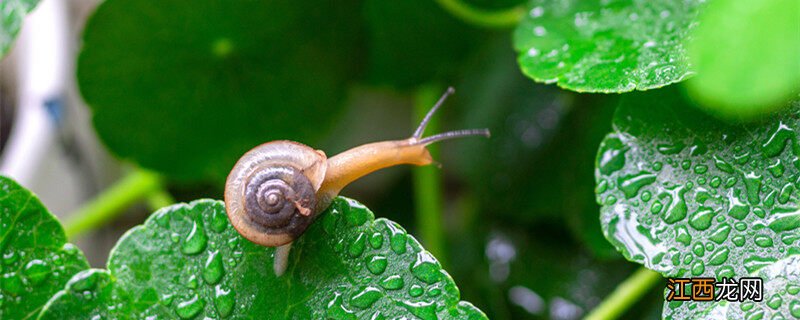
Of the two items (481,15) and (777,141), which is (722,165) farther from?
(481,15)

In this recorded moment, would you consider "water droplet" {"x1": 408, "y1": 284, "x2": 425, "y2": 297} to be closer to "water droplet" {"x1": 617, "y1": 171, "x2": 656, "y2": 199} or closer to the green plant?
the green plant

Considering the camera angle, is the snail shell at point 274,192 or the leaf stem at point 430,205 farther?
the leaf stem at point 430,205

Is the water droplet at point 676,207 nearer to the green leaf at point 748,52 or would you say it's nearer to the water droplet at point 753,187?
the water droplet at point 753,187

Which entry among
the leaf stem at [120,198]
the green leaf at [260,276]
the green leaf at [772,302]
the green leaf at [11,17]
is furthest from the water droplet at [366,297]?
the leaf stem at [120,198]

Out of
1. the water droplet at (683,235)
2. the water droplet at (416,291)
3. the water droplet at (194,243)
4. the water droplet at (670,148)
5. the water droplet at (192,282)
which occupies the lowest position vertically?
the water droplet at (192,282)

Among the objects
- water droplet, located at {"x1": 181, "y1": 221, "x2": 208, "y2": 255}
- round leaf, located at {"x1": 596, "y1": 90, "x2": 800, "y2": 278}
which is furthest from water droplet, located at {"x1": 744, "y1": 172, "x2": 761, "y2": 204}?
water droplet, located at {"x1": 181, "y1": 221, "x2": 208, "y2": 255}

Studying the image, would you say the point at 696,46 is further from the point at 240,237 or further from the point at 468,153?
the point at 468,153

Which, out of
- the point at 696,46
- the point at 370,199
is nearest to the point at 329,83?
the point at 370,199
